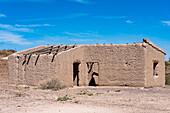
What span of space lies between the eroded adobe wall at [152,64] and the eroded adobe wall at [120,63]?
53 centimetres

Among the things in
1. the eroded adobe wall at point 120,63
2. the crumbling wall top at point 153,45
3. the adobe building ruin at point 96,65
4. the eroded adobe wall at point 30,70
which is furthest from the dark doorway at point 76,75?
the crumbling wall top at point 153,45

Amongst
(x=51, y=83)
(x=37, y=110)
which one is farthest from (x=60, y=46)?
(x=37, y=110)

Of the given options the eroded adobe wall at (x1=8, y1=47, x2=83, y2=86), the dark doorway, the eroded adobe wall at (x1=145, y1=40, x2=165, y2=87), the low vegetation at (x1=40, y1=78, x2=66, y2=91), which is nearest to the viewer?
the low vegetation at (x1=40, y1=78, x2=66, y2=91)

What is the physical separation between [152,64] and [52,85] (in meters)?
8.03

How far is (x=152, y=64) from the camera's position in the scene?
1856 cm

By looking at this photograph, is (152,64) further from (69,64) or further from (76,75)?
(69,64)

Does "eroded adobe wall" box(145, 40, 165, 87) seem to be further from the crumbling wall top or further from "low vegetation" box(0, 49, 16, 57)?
"low vegetation" box(0, 49, 16, 57)

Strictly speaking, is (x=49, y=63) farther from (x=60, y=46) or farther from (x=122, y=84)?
(x=122, y=84)

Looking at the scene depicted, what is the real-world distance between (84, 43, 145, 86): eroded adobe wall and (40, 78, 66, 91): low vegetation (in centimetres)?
412

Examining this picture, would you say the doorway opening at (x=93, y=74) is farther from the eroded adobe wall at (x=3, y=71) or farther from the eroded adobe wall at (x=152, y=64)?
the eroded adobe wall at (x=3, y=71)

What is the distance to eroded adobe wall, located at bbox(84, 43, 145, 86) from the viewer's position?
57.1 feet

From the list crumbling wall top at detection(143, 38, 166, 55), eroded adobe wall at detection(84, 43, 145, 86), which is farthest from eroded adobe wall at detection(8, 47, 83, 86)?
crumbling wall top at detection(143, 38, 166, 55)

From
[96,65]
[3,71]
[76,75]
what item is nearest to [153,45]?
[96,65]

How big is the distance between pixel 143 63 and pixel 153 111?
29.7 ft
